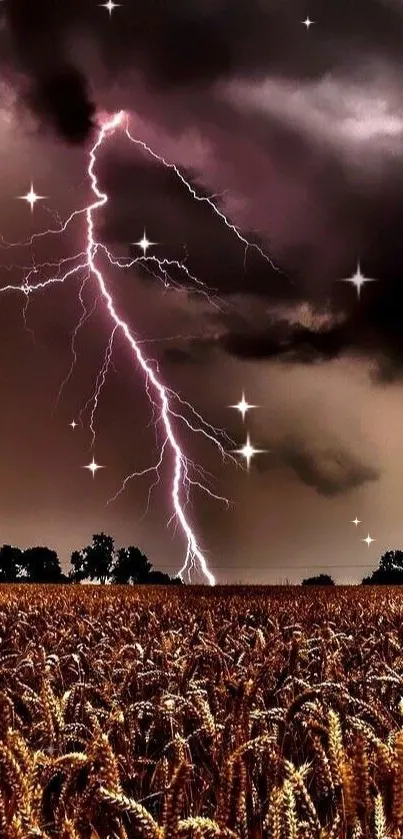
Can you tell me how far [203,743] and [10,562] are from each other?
87.2m

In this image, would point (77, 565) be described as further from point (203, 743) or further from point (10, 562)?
point (203, 743)

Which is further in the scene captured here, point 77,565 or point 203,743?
point 77,565

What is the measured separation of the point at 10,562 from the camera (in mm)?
87875

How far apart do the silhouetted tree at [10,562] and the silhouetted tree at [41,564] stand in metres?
0.69

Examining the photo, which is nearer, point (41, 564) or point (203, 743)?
point (203, 743)

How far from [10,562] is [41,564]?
301 centimetres

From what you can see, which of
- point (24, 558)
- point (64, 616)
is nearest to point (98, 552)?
point (24, 558)

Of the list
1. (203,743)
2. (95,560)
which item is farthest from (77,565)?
(203,743)

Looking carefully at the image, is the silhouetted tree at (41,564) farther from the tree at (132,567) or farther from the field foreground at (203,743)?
the field foreground at (203,743)

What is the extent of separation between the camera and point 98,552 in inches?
3649

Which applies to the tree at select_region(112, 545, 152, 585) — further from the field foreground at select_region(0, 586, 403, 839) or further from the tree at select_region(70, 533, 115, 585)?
the field foreground at select_region(0, 586, 403, 839)

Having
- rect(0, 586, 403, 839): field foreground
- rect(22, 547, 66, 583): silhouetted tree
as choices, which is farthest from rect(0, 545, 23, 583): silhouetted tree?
rect(0, 586, 403, 839): field foreground

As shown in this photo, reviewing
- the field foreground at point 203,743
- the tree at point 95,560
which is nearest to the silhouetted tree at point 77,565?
the tree at point 95,560

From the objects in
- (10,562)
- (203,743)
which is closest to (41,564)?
(10,562)
